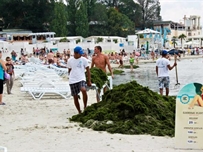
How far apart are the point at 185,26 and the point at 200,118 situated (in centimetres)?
11700

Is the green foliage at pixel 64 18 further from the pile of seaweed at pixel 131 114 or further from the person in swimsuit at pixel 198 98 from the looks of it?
the person in swimsuit at pixel 198 98

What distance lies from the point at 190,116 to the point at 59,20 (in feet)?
215

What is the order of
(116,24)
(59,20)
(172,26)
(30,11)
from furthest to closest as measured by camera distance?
1. (172,26)
2. (116,24)
3. (30,11)
4. (59,20)

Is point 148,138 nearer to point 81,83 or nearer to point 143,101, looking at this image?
point 143,101

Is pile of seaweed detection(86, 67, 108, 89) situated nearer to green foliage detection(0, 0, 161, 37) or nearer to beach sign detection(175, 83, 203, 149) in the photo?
beach sign detection(175, 83, 203, 149)

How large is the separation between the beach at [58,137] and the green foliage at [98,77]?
3.62 feet

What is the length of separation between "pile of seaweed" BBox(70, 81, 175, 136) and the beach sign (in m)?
1.16

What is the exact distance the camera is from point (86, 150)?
230 inches

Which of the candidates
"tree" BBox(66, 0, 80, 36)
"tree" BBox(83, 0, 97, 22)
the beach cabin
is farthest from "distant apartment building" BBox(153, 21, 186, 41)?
the beach cabin

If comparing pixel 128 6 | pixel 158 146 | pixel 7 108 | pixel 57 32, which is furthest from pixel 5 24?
pixel 158 146

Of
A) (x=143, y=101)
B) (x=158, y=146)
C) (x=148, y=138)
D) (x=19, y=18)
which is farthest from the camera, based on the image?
(x=19, y=18)

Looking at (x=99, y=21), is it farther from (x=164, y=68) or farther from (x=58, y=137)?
(x=58, y=137)

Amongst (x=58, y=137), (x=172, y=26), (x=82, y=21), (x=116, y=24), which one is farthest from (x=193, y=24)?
(x=58, y=137)

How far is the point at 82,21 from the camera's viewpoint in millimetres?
74000
